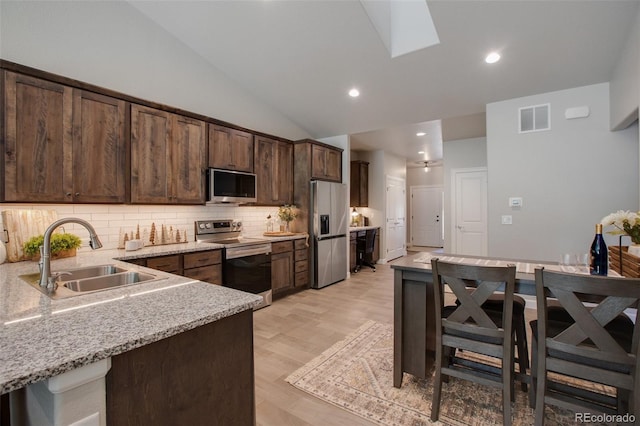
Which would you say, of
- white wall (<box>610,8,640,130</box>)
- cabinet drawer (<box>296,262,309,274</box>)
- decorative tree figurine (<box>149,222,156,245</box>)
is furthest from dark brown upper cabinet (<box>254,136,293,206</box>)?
white wall (<box>610,8,640,130</box>)

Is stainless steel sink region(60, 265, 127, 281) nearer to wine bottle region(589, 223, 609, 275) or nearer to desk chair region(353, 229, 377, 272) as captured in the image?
wine bottle region(589, 223, 609, 275)

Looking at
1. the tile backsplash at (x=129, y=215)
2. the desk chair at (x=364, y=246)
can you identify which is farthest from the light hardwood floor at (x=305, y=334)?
the tile backsplash at (x=129, y=215)

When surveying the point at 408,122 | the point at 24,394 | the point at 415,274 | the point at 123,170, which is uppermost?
the point at 408,122

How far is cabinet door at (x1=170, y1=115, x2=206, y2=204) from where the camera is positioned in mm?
3346

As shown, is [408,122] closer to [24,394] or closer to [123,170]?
[123,170]

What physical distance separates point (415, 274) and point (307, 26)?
2.85 m

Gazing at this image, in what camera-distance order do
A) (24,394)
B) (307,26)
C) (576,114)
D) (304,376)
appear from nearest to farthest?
1. (24,394)
2. (304,376)
3. (307,26)
4. (576,114)

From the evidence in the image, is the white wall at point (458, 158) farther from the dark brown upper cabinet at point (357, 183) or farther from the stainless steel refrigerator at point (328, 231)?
the stainless steel refrigerator at point (328, 231)

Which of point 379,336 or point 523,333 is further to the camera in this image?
point 379,336

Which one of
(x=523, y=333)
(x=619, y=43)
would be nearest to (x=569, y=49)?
(x=619, y=43)

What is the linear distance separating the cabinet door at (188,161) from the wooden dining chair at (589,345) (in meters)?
3.34

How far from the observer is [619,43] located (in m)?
2.88

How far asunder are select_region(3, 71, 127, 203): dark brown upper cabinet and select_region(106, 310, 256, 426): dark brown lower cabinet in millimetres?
2327

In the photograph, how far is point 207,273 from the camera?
128 inches
